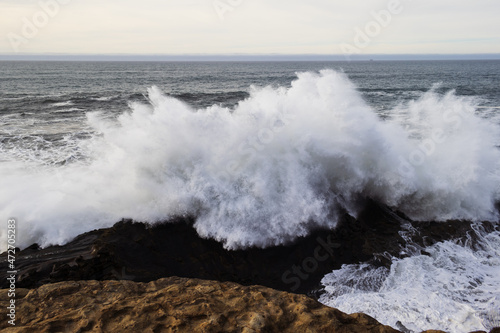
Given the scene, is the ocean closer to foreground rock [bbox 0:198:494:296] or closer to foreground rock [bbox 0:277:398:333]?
foreground rock [bbox 0:198:494:296]

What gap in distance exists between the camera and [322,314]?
341 centimetres

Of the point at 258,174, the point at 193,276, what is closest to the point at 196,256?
the point at 193,276

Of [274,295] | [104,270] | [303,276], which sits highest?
[274,295]

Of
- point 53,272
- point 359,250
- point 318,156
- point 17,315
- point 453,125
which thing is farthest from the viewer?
point 453,125

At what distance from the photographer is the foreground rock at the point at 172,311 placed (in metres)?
3.21

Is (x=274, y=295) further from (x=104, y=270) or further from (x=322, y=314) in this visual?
(x=104, y=270)

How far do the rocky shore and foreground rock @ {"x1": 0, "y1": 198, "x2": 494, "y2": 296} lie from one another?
2 cm

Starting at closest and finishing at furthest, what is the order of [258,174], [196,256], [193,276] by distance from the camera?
1. [193,276]
2. [196,256]
3. [258,174]

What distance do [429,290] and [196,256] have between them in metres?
4.08

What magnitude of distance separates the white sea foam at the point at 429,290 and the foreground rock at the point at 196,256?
30 centimetres

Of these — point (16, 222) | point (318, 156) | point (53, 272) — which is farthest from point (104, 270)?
point (318, 156)

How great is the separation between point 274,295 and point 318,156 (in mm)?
4606

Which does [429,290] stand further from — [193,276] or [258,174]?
[193,276]

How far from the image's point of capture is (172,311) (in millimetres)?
3436
